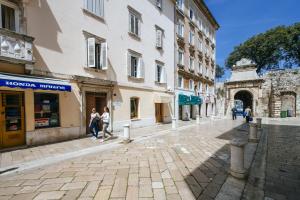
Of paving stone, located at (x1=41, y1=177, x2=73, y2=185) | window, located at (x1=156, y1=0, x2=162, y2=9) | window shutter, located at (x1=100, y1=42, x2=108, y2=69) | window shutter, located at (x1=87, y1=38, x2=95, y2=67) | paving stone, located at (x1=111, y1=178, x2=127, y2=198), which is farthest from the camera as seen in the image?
window, located at (x1=156, y1=0, x2=162, y2=9)

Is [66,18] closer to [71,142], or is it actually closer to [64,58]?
[64,58]

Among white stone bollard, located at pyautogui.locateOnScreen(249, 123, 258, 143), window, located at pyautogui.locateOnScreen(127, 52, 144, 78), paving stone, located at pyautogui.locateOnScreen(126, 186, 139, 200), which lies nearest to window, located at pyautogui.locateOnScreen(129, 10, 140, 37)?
window, located at pyautogui.locateOnScreen(127, 52, 144, 78)

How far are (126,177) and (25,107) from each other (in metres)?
5.83

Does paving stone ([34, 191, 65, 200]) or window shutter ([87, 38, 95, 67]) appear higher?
window shutter ([87, 38, 95, 67])

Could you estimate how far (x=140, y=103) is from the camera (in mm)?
13727

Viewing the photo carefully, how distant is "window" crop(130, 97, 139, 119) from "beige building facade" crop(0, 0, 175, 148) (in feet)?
0.26

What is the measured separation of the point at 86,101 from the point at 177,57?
39.0ft

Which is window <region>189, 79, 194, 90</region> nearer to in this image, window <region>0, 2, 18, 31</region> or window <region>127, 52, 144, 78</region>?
window <region>127, 52, 144, 78</region>

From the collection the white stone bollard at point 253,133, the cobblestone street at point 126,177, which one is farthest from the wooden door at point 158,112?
the cobblestone street at point 126,177

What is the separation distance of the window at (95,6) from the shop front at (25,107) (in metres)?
4.75

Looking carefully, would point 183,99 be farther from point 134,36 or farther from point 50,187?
point 50,187

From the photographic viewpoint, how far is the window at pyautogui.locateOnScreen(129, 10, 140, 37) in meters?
12.8

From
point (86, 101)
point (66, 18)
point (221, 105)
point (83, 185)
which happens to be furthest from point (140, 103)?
point (221, 105)

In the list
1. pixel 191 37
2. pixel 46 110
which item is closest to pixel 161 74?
pixel 191 37
